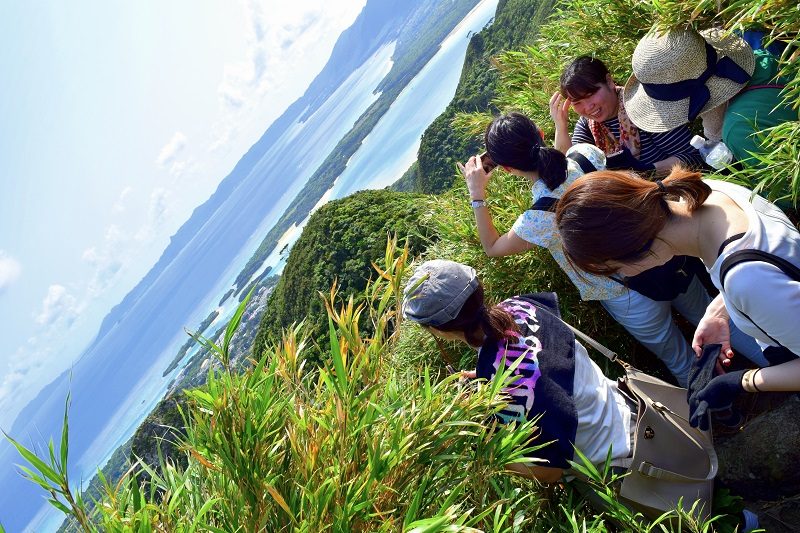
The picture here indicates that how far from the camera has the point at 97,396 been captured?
182m

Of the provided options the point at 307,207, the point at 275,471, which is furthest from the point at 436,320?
the point at 307,207

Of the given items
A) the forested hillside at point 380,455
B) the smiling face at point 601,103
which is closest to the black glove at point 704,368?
the forested hillside at point 380,455

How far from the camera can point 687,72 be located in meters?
3.00

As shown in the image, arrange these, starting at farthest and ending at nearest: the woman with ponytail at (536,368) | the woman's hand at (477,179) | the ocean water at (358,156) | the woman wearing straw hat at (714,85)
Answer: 1. the ocean water at (358,156)
2. the woman's hand at (477,179)
3. the woman wearing straw hat at (714,85)
4. the woman with ponytail at (536,368)

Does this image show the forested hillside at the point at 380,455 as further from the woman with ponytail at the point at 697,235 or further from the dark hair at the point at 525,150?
the dark hair at the point at 525,150

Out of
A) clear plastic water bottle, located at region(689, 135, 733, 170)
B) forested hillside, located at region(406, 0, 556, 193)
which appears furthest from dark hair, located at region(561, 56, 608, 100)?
forested hillside, located at region(406, 0, 556, 193)

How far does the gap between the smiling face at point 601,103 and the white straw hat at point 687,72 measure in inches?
11.4

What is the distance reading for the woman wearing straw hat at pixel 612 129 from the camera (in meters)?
3.47

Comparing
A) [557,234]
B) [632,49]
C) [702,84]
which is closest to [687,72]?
[702,84]

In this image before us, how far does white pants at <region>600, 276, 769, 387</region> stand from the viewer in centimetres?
308

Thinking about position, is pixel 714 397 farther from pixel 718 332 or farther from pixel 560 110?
pixel 560 110

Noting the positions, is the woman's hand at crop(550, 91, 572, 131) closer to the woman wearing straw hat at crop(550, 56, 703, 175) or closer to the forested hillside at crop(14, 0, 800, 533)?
the woman wearing straw hat at crop(550, 56, 703, 175)

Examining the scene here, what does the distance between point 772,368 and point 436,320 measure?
1145 millimetres

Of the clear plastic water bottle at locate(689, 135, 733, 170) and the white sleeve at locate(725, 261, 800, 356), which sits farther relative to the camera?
the clear plastic water bottle at locate(689, 135, 733, 170)
